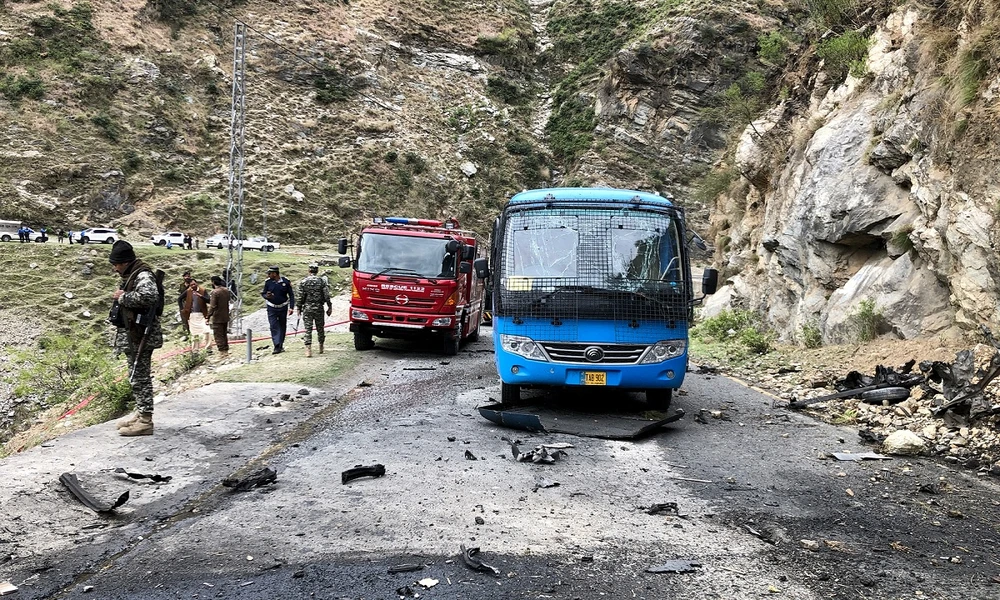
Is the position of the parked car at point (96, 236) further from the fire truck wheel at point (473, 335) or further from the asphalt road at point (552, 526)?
A: the asphalt road at point (552, 526)

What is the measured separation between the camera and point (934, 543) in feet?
14.8

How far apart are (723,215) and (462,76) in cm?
4925

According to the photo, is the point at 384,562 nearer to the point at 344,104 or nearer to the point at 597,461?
Result: the point at 597,461

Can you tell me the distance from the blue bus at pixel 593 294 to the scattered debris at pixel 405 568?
4365 mm

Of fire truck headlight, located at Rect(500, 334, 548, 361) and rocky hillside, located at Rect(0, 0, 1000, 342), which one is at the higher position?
rocky hillside, located at Rect(0, 0, 1000, 342)

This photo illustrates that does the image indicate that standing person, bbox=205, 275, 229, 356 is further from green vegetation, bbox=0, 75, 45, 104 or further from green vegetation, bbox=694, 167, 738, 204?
green vegetation, bbox=0, 75, 45, 104

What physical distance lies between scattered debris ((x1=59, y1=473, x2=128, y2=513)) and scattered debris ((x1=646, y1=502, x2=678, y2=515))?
3.84 m

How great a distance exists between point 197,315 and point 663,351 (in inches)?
486

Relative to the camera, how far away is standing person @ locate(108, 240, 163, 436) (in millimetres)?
7328

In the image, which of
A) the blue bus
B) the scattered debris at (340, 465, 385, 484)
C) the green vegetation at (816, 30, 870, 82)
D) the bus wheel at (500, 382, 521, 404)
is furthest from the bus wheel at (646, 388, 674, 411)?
the green vegetation at (816, 30, 870, 82)

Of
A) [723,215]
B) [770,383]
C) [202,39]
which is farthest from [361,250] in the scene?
[202,39]

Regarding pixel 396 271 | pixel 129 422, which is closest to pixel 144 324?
pixel 129 422

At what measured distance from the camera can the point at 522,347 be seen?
829 cm

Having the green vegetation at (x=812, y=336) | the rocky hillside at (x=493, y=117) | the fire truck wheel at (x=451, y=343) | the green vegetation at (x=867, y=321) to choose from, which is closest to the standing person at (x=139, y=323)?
the fire truck wheel at (x=451, y=343)
